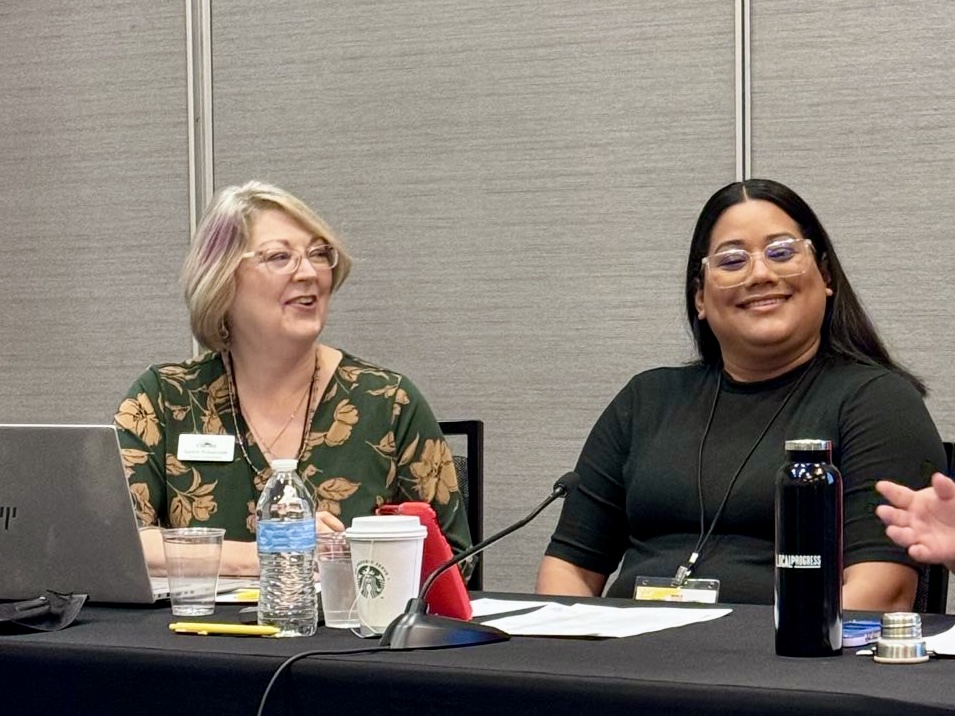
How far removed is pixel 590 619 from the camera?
1700 millimetres

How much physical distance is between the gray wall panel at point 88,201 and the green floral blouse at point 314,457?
138 centimetres

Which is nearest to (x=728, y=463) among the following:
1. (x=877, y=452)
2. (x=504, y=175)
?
(x=877, y=452)

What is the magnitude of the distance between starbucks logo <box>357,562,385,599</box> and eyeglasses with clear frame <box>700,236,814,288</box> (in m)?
1.18

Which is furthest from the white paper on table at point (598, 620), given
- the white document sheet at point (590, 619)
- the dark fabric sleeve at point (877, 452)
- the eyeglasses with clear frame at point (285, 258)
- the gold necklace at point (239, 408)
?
the eyeglasses with clear frame at point (285, 258)

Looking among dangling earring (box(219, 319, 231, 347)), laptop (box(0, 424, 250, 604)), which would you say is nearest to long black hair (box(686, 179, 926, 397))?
dangling earring (box(219, 319, 231, 347))

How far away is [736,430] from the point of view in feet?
8.39

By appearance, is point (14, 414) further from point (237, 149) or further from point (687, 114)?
point (687, 114)

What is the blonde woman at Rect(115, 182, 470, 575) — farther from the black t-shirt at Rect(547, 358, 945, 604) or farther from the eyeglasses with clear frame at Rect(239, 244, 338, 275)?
the black t-shirt at Rect(547, 358, 945, 604)

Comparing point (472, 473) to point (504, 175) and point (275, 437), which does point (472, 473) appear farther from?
point (504, 175)

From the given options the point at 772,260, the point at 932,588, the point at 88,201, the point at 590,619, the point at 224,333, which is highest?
the point at 88,201

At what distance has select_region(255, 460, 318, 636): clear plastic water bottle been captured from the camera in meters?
1.62

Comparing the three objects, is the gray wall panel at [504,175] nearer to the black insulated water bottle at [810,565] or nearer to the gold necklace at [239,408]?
the gold necklace at [239,408]

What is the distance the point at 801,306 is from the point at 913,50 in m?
1.05

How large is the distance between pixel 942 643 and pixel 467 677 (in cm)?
50
